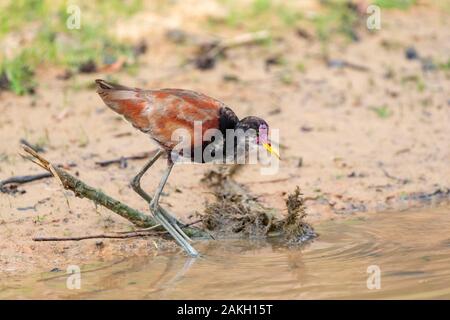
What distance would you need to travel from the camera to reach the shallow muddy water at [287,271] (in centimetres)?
524

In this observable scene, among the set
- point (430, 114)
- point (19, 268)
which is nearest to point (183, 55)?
point (430, 114)

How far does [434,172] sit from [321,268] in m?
2.64

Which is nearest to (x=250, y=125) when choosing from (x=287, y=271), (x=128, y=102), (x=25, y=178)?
(x=128, y=102)

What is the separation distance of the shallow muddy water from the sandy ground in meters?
0.41

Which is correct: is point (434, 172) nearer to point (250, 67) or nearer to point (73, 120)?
point (250, 67)

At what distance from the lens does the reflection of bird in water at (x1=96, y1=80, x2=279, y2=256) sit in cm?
614

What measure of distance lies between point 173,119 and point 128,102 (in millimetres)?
406

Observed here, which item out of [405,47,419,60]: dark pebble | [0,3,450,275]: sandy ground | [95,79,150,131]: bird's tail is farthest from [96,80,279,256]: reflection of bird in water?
[405,47,419,60]: dark pebble

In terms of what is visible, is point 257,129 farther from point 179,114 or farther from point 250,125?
point 179,114

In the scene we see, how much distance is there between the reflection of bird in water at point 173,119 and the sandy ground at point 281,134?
473 millimetres

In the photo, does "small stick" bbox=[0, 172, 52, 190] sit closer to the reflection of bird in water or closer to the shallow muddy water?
the reflection of bird in water

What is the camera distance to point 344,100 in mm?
9289

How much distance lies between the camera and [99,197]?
6105 millimetres

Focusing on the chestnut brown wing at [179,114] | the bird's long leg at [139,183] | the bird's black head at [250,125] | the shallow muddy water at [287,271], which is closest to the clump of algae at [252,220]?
the shallow muddy water at [287,271]
